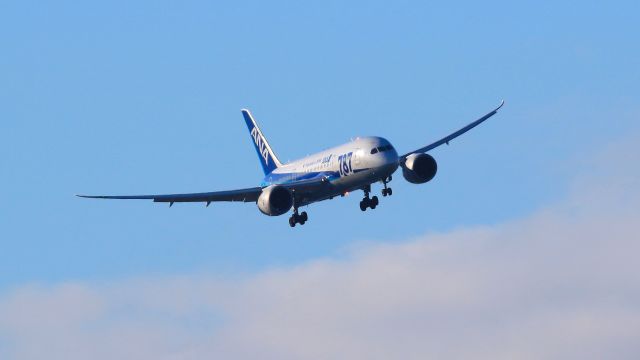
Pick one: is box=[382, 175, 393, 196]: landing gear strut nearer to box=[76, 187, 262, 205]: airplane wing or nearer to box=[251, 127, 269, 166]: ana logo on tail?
box=[76, 187, 262, 205]: airplane wing

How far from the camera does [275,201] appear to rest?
100 metres

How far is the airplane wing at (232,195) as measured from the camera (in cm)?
10056

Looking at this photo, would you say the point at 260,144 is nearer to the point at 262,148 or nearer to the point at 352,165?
the point at 262,148

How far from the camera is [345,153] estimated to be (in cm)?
9894

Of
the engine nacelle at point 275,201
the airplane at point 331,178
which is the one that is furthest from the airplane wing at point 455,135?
the engine nacelle at point 275,201

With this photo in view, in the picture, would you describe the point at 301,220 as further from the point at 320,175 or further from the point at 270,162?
the point at 270,162

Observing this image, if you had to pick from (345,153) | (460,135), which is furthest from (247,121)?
(345,153)

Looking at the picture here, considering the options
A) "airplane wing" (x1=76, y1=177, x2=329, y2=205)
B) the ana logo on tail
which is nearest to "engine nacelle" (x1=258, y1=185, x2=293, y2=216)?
"airplane wing" (x1=76, y1=177, x2=329, y2=205)

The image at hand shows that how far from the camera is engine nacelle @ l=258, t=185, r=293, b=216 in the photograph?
99.8 meters

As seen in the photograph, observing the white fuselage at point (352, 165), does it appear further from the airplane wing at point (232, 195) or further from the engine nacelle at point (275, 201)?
the engine nacelle at point (275, 201)

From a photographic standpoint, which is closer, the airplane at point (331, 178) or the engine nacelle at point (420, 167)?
the airplane at point (331, 178)

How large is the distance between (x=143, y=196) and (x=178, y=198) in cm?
255

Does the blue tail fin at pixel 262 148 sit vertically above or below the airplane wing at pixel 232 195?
above

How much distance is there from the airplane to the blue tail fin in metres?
8.53
